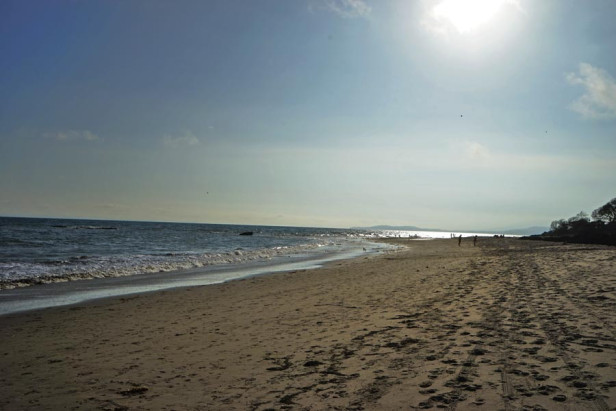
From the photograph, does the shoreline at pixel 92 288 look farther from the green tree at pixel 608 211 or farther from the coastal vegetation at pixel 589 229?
the green tree at pixel 608 211

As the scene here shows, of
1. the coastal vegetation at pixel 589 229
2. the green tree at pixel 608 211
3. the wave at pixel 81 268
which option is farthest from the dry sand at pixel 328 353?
the green tree at pixel 608 211

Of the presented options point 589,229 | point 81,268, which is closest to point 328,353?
point 81,268

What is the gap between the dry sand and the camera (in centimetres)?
482

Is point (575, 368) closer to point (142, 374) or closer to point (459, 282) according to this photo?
point (142, 374)

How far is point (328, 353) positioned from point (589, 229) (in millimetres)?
70276

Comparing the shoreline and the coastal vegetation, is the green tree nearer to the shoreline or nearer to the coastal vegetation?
the coastal vegetation

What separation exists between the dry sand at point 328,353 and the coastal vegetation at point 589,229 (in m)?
41.0

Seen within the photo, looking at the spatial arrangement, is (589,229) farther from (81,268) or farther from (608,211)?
(81,268)

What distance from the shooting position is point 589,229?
61.4 meters

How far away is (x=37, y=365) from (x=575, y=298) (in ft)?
38.9

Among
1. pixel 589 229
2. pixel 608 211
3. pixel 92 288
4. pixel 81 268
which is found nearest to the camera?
pixel 92 288

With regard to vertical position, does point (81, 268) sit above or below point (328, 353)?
below

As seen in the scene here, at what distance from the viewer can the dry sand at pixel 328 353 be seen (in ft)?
15.8

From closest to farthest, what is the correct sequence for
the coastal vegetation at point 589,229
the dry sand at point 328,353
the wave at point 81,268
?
1. the dry sand at point 328,353
2. the wave at point 81,268
3. the coastal vegetation at point 589,229
